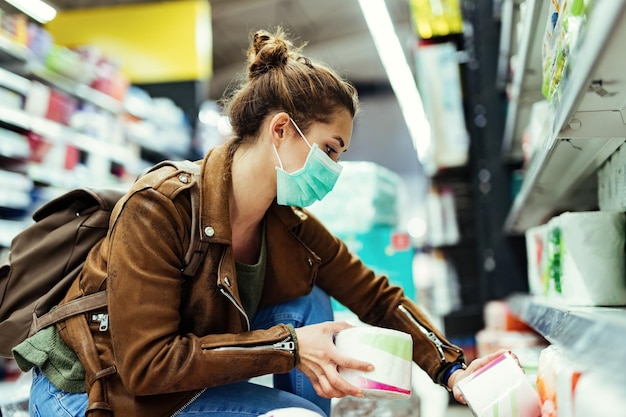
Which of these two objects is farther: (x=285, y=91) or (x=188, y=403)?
(x=285, y=91)

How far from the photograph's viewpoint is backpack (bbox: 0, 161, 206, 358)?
1369 mm

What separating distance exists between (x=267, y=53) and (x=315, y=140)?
260 millimetres

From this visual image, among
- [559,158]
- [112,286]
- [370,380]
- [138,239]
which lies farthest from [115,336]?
[559,158]

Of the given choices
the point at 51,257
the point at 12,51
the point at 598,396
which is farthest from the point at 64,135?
the point at 598,396

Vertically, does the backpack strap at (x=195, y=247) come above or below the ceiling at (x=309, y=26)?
below

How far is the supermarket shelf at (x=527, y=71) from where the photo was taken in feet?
5.58

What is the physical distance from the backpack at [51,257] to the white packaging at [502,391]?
25.1 inches

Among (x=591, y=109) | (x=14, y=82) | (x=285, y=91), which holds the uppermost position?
(x=14, y=82)

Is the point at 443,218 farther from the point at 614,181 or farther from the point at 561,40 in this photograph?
the point at 561,40

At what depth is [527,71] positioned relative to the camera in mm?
2172

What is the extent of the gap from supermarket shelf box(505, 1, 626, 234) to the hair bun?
26.5 inches

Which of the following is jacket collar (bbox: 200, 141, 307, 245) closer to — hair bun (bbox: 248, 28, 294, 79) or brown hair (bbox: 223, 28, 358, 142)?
brown hair (bbox: 223, 28, 358, 142)

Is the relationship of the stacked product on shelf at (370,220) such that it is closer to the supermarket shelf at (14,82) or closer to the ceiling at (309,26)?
the supermarket shelf at (14,82)

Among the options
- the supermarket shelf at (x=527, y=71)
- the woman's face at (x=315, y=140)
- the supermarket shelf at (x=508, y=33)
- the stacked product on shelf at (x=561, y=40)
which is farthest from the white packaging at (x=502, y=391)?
the supermarket shelf at (x=508, y=33)
